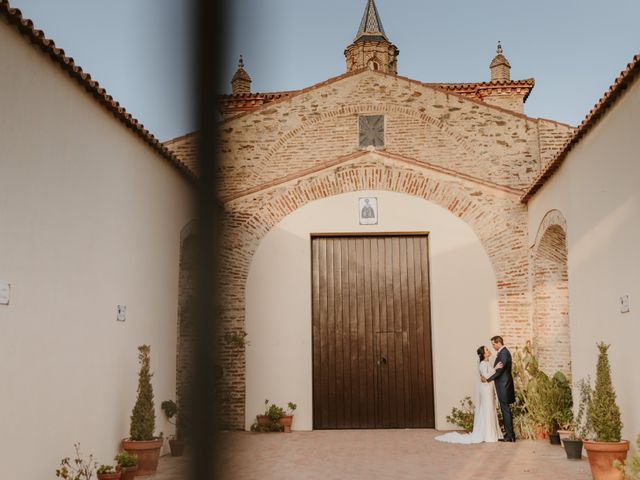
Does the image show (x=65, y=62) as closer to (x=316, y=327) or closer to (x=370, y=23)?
(x=316, y=327)

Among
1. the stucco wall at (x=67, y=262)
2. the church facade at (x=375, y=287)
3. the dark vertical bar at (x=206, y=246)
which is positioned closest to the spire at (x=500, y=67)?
the church facade at (x=375, y=287)

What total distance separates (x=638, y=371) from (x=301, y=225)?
22.4 ft

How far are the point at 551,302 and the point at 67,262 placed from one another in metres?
7.86

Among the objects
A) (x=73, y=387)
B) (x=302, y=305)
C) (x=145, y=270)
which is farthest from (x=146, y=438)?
(x=302, y=305)

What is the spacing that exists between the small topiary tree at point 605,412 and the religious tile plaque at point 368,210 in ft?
19.1

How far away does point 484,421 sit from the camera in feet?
36.3

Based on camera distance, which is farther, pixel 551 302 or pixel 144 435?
pixel 551 302

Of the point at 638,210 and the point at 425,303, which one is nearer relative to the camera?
the point at 638,210

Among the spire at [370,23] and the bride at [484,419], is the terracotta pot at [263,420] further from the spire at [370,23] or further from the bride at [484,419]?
the spire at [370,23]

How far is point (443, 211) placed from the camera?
12750mm

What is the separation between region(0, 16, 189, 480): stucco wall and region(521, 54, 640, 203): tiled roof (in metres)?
4.86

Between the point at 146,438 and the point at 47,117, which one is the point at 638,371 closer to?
the point at 146,438

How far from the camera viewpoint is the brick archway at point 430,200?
12250 millimetres

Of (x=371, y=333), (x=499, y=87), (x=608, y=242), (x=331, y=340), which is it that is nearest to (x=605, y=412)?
(x=608, y=242)
